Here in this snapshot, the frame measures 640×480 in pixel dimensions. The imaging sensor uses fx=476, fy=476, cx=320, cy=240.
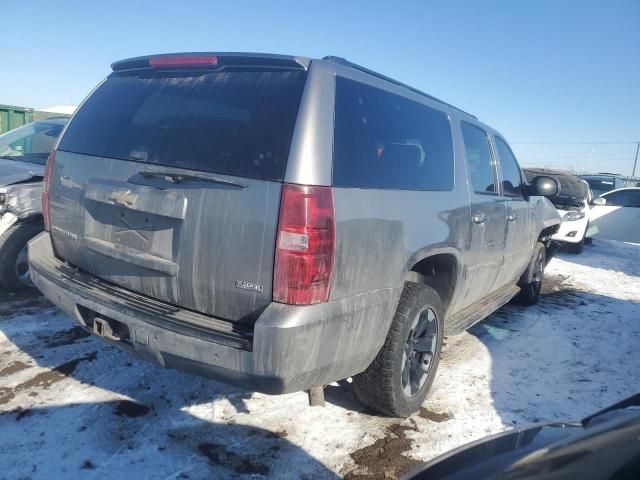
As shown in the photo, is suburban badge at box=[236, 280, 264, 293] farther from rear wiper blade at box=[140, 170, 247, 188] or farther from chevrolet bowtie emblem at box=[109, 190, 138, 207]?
chevrolet bowtie emblem at box=[109, 190, 138, 207]

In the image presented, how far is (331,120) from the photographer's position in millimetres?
2232

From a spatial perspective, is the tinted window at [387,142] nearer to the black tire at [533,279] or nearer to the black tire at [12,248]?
the black tire at [533,279]

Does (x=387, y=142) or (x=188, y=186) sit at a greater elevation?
(x=387, y=142)

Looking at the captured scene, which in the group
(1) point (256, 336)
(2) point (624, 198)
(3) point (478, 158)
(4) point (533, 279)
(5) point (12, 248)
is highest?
(3) point (478, 158)

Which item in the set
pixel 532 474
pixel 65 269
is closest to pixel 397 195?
pixel 532 474

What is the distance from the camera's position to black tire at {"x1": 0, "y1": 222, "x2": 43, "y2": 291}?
173 inches

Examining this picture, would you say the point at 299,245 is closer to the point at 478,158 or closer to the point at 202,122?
the point at 202,122

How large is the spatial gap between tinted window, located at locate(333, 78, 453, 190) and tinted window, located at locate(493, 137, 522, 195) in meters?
1.39

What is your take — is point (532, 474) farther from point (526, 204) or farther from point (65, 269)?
point (526, 204)

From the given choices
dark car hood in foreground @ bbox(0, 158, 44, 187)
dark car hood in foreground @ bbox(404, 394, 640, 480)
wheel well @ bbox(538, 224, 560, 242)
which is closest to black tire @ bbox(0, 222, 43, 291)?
dark car hood in foreground @ bbox(0, 158, 44, 187)

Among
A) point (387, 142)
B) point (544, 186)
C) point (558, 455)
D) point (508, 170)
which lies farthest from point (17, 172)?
point (544, 186)

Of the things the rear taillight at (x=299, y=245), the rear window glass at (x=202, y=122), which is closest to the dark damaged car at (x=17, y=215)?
the rear window glass at (x=202, y=122)

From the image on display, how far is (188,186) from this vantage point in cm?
225

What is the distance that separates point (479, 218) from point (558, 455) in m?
2.44
